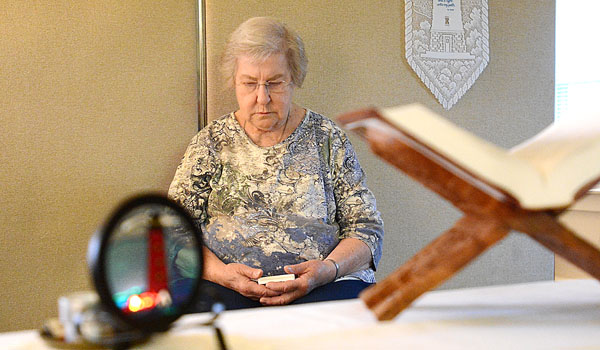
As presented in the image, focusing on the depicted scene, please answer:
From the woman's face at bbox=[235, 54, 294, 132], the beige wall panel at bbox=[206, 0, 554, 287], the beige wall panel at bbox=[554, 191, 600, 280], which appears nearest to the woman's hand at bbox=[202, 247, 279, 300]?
the woman's face at bbox=[235, 54, 294, 132]

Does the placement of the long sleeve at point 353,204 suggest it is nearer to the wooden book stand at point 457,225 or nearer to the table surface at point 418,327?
the table surface at point 418,327

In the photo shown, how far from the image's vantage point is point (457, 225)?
73cm

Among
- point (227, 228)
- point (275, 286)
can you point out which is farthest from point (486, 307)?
point (227, 228)

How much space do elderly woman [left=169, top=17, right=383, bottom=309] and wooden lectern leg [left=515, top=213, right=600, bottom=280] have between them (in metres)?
0.95

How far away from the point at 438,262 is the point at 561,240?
0.15 metres

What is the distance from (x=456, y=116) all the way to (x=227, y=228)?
1120 millimetres

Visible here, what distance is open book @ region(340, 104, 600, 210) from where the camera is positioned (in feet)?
2.08

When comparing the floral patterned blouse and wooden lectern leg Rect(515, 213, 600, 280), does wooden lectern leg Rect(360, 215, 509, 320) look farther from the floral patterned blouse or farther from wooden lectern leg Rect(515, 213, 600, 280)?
the floral patterned blouse

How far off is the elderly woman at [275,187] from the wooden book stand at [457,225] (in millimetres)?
910

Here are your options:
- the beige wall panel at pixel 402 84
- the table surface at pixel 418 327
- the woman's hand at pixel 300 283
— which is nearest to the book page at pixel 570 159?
the table surface at pixel 418 327

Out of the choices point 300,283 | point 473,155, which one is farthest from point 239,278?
point 473,155

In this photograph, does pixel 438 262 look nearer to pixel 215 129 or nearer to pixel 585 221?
pixel 215 129

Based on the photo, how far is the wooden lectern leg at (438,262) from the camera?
692mm

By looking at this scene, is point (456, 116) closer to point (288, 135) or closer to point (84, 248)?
point (288, 135)
